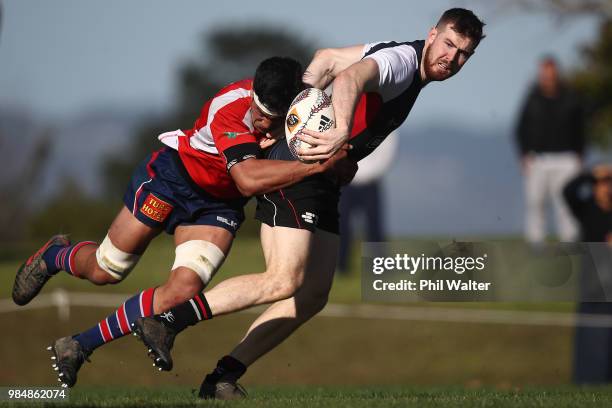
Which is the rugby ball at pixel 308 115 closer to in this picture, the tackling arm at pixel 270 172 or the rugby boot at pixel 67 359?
the tackling arm at pixel 270 172

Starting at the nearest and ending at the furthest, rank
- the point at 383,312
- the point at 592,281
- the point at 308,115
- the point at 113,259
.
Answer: the point at 308,115 < the point at 113,259 < the point at 592,281 < the point at 383,312

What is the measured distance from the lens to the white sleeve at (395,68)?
7.11 meters

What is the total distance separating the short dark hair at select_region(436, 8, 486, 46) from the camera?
7352mm

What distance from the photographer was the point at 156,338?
7027 mm

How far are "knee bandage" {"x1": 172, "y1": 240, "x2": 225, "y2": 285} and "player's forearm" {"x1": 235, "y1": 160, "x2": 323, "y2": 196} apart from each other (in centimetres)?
70

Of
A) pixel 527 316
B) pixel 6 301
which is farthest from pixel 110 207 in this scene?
pixel 527 316

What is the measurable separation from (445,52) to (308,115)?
1.02 metres

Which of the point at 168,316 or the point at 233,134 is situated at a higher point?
the point at 233,134

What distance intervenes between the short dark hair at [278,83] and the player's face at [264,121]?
0.12 metres

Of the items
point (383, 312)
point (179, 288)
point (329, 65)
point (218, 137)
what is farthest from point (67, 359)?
point (383, 312)

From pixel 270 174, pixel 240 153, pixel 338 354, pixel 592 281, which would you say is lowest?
pixel 338 354

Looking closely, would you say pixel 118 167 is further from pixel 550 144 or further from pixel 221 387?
pixel 221 387

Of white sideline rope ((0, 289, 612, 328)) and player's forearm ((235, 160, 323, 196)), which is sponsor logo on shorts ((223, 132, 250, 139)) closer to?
player's forearm ((235, 160, 323, 196))

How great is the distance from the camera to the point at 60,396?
7.19 meters
